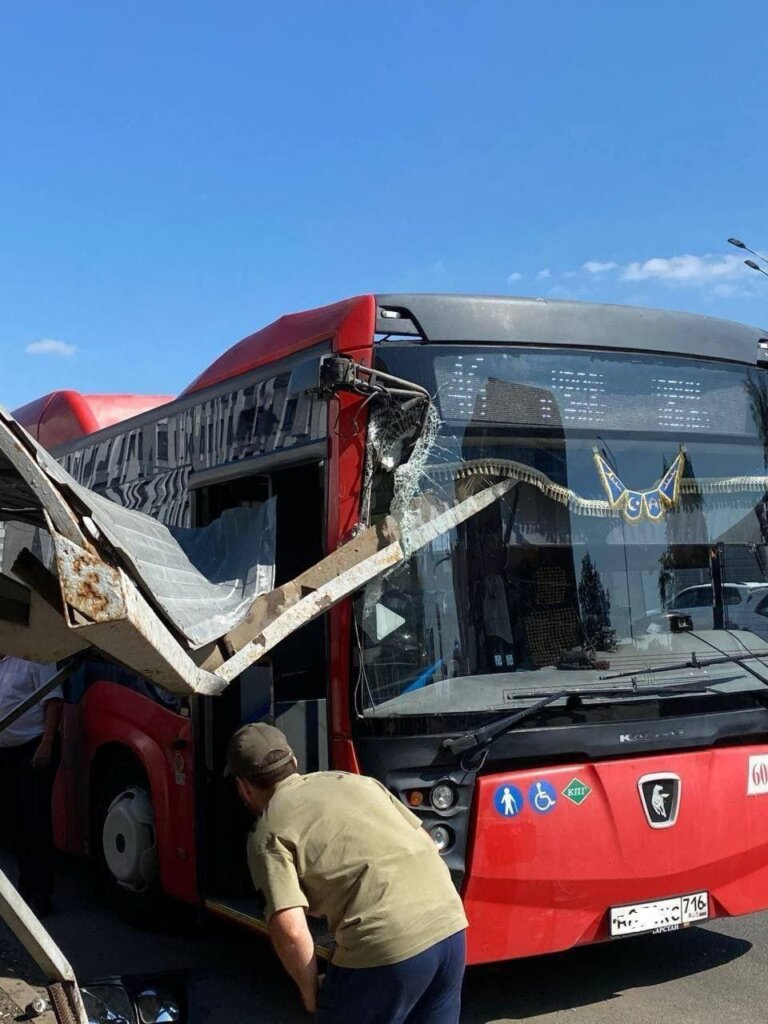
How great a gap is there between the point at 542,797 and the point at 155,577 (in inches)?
77.5

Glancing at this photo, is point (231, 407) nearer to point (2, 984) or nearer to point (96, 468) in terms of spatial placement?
point (96, 468)

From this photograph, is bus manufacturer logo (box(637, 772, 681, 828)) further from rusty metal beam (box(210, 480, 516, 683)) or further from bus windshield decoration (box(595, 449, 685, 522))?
rusty metal beam (box(210, 480, 516, 683))

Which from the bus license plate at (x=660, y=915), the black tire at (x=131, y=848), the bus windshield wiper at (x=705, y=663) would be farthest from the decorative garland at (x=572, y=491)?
the black tire at (x=131, y=848)

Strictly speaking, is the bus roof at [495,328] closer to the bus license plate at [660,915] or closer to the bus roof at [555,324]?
the bus roof at [555,324]

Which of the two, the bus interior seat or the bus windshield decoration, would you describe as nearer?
the bus interior seat

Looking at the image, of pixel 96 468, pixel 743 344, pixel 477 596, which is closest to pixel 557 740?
pixel 477 596

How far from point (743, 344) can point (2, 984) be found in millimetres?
4883

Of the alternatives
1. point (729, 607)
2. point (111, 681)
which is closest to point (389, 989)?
point (729, 607)

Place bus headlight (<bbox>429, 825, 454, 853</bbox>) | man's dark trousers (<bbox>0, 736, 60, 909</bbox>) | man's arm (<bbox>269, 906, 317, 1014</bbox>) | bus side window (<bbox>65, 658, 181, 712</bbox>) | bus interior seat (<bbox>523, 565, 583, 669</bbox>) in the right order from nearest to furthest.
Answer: man's arm (<bbox>269, 906, 317, 1014</bbox>) → bus headlight (<bbox>429, 825, 454, 853</bbox>) → bus interior seat (<bbox>523, 565, 583, 669</bbox>) → bus side window (<bbox>65, 658, 181, 712</bbox>) → man's dark trousers (<bbox>0, 736, 60, 909</bbox>)

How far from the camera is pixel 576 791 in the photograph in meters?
4.39

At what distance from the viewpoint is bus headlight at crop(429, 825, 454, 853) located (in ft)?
13.8

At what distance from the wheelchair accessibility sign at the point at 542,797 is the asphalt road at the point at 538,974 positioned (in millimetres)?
1047

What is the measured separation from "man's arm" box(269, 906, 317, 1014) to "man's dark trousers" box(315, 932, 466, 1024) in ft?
0.24

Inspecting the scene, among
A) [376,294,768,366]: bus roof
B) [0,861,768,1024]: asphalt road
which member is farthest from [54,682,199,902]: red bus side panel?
[376,294,768,366]: bus roof
